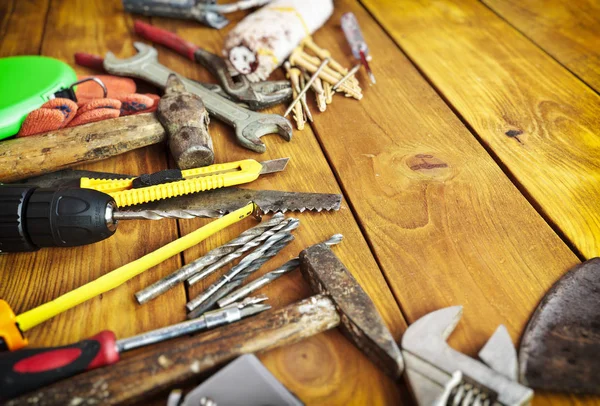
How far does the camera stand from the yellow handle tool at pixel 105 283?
0.90 m

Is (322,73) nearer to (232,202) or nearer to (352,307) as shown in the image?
(232,202)

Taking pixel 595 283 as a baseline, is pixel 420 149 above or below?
above

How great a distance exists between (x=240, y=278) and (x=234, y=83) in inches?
30.2

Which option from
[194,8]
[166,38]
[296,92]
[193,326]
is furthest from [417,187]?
[194,8]

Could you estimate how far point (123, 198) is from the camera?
1.12m

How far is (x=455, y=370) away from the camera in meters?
0.82

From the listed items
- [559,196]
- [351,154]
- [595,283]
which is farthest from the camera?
[351,154]

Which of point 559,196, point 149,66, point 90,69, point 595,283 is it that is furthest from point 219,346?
point 90,69

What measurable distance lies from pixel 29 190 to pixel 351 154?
2.49 ft

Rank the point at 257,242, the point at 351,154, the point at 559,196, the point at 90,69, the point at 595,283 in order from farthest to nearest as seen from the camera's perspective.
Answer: the point at 90,69, the point at 351,154, the point at 559,196, the point at 257,242, the point at 595,283

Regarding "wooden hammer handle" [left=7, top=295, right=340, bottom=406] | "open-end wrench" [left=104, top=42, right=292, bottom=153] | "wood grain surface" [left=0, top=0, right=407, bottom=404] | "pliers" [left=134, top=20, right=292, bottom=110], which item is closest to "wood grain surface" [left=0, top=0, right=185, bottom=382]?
"wood grain surface" [left=0, top=0, right=407, bottom=404]

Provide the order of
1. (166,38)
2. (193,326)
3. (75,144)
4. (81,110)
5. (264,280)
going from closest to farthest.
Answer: (193,326) < (264,280) < (75,144) < (81,110) < (166,38)

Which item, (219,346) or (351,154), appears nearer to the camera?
(219,346)

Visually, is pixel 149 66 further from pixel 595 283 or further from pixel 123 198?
pixel 595 283
